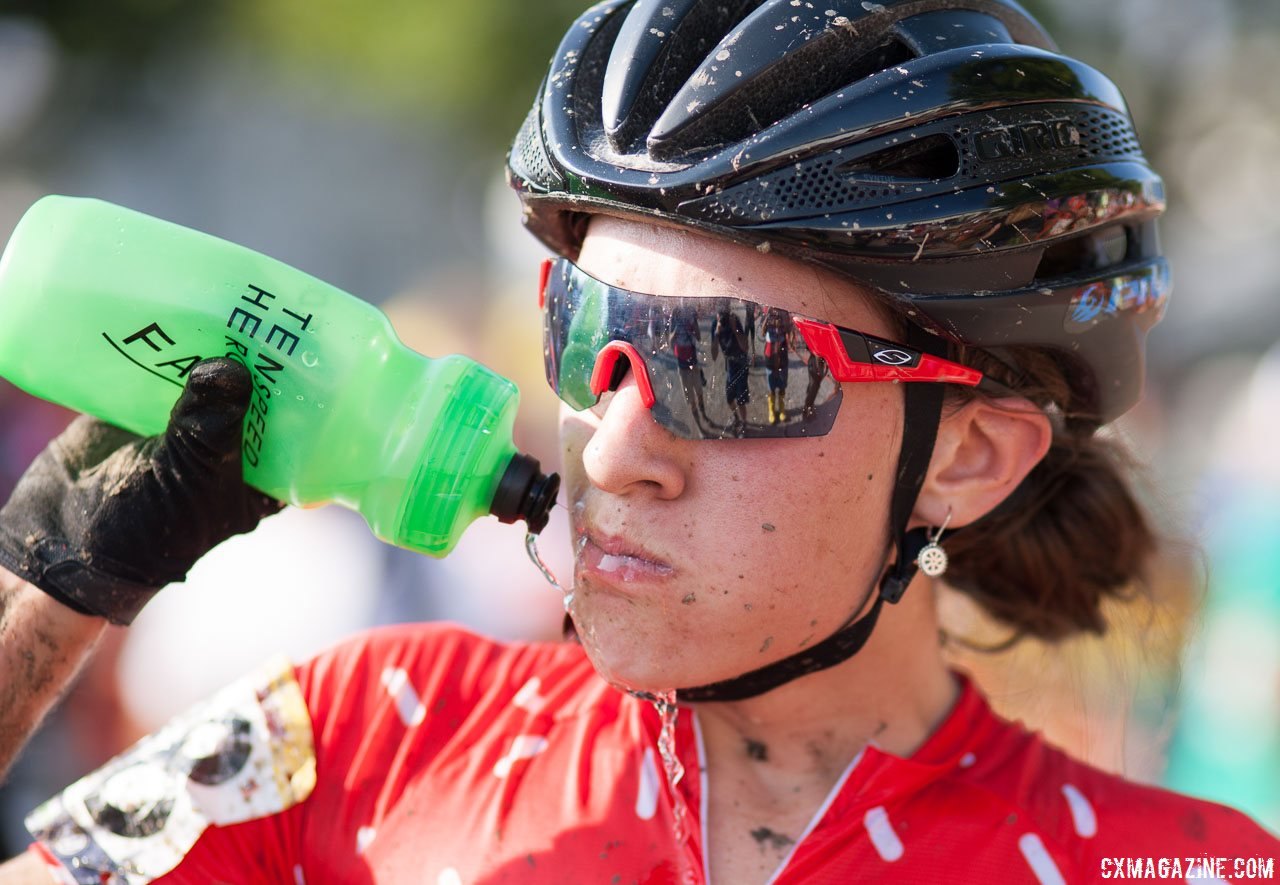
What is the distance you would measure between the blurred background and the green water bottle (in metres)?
0.89

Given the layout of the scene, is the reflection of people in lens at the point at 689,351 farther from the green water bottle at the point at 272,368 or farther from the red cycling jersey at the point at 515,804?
the red cycling jersey at the point at 515,804

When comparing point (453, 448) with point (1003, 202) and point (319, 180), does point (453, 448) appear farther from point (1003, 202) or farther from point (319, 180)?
point (319, 180)

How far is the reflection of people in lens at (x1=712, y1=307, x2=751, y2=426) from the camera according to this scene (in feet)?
6.83

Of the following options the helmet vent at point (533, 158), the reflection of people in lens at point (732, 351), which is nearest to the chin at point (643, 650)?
the reflection of people in lens at point (732, 351)

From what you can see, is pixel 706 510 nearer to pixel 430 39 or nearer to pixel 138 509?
pixel 138 509

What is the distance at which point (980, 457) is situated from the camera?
2.46 m

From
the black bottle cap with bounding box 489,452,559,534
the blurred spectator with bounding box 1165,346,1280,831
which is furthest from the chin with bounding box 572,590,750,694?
the blurred spectator with bounding box 1165,346,1280,831

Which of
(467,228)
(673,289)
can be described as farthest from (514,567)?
(467,228)

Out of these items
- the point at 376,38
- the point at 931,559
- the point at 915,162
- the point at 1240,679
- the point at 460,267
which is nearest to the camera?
the point at 915,162

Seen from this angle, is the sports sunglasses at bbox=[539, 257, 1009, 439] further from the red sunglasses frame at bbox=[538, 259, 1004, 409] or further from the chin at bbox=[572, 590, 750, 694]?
the chin at bbox=[572, 590, 750, 694]

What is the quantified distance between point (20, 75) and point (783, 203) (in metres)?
18.5

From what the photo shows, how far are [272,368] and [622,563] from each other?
0.71 metres

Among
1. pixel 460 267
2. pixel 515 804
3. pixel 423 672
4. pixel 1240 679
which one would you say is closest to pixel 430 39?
pixel 460 267

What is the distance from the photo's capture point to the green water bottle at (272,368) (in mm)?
2092
